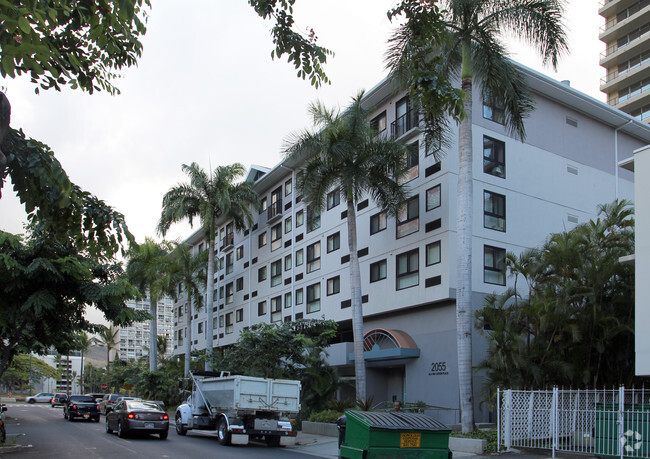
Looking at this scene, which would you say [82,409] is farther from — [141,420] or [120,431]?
[141,420]

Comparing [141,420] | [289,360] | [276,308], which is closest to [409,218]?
[289,360]

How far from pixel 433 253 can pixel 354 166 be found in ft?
16.6

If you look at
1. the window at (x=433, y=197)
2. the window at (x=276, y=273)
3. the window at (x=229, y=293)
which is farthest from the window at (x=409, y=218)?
the window at (x=229, y=293)

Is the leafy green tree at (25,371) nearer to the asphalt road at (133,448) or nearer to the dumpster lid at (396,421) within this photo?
the asphalt road at (133,448)

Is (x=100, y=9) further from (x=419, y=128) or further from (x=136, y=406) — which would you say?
(x=419, y=128)

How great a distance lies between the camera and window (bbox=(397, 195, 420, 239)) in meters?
29.4

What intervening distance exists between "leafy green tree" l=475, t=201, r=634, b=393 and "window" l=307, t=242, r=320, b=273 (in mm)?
17572

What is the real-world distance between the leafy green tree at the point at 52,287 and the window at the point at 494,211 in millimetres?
15641

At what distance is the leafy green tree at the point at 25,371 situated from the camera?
80.1 m

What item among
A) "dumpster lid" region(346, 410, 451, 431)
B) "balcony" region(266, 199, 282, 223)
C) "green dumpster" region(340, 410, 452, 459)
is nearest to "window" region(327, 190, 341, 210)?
"balcony" region(266, 199, 282, 223)

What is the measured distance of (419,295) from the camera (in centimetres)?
2834

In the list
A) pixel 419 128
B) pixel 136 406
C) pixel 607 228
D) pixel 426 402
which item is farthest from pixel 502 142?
pixel 136 406

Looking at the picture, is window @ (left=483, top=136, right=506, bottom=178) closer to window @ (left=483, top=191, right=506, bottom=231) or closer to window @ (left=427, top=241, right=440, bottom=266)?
→ window @ (left=483, top=191, right=506, bottom=231)

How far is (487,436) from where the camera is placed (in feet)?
61.9
